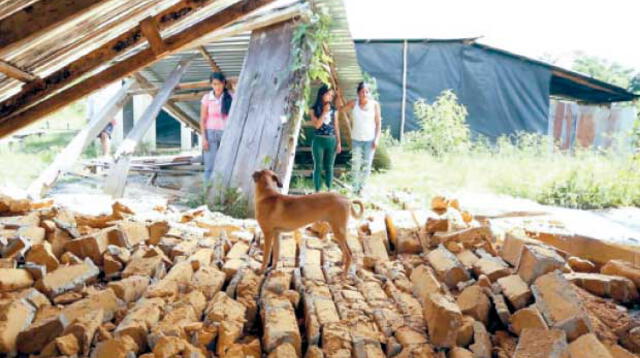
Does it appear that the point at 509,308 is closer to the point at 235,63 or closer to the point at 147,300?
the point at 147,300

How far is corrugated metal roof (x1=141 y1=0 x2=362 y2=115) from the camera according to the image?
20.3ft

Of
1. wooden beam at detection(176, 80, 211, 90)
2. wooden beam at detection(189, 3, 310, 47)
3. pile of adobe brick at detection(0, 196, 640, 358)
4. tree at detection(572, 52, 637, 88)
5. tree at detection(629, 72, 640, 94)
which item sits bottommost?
pile of adobe brick at detection(0, 196, 640, 358)

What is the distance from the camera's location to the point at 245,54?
7.45 m

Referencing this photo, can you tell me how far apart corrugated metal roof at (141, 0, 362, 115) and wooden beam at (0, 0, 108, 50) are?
3.32 metres

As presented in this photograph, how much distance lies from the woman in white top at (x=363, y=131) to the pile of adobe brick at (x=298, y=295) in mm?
3438

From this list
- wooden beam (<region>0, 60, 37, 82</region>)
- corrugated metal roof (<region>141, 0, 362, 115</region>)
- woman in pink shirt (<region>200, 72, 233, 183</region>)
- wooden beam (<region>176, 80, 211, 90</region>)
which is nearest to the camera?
wooden beam (<region>0, 60, 37, 82</region>)

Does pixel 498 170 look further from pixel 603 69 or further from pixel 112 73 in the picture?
pixel 603 69

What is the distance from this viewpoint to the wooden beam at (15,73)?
306 centimetres

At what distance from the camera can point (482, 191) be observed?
843 cm

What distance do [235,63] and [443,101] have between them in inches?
226

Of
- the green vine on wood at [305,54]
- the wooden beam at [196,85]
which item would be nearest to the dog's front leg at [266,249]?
the green vine on wood at [305,54]

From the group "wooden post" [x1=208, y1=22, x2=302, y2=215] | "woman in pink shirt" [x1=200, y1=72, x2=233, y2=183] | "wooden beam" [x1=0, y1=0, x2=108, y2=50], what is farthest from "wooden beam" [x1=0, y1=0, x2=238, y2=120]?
"woman in pink shirt" [x1=200, y1=72, x2=233, y2=183]

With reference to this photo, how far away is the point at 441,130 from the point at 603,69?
16.3 m

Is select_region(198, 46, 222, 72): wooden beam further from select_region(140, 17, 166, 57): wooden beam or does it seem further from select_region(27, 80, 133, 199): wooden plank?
select_region(140, 17, 166, 57): wooden beam
